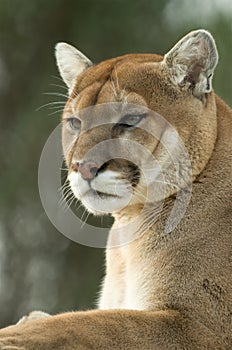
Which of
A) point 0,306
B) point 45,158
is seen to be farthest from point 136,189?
point 0,306

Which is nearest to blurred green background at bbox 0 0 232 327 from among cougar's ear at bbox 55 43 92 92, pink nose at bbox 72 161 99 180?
cougar's ear at bbox 55 43 92 92

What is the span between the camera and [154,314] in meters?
4.27

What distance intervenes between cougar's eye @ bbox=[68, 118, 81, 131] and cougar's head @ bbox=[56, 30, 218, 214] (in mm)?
39

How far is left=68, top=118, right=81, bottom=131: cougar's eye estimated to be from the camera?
187 inches

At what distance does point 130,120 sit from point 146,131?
8 centimetres

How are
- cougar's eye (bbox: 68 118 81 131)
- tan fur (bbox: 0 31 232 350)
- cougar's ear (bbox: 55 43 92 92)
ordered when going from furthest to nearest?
cougar's ear (bbox: 55 43 92 92), cougar's eye (bbox: 68 118 81 131), tan fur (bbox: 0 31 232 350)

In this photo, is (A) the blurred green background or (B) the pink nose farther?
(A) the blurred green background

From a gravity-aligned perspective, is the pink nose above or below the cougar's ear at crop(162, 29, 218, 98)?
below

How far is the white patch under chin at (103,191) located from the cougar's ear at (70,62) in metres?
0.72

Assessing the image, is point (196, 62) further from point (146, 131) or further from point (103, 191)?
point (103, 191)

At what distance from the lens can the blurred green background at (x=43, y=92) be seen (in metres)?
13.1

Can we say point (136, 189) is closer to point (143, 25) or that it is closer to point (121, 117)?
point (121, 117)

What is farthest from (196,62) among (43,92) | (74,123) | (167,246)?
(43,92)

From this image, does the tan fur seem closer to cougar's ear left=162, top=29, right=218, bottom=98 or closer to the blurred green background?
cougar's ear left=162, top=29, right=218, bottom=98
